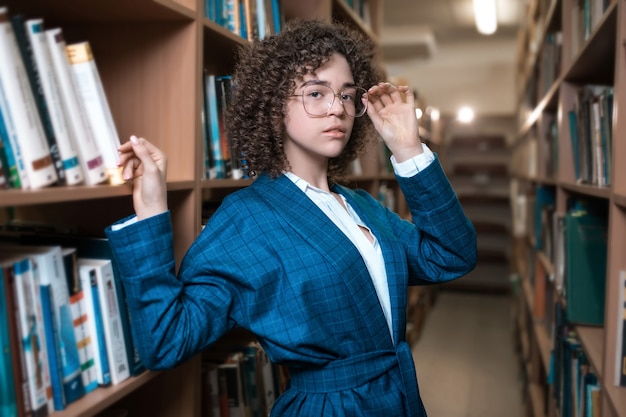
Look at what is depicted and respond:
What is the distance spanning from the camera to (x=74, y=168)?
0.76 meters

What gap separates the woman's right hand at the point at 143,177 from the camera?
32.0 inches

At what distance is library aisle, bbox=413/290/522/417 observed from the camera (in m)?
2.98

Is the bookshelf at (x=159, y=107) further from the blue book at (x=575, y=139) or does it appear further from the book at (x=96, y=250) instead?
the blue book at (x=575, y=139)

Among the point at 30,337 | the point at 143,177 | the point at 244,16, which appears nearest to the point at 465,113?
the point at 244,16

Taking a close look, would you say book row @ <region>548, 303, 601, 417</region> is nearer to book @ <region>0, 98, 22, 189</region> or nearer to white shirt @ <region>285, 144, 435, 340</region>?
white shirt @ <region>285, 144, 435, 340</region>

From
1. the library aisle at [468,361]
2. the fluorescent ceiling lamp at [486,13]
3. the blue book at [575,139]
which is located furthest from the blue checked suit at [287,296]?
the fluorescent ceiling lamp at [486,13]

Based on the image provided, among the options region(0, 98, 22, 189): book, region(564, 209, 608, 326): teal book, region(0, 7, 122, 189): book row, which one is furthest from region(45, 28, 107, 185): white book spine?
region(564, 209, 608, 326): teal book

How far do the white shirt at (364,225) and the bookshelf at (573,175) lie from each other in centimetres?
40

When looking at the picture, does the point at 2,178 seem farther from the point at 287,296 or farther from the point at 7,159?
the point at 287,296

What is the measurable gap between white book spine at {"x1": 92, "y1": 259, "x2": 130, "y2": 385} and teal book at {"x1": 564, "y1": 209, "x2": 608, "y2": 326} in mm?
1226

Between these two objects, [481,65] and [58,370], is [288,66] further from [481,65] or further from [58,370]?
[481,65]

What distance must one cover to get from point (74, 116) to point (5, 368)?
35cm

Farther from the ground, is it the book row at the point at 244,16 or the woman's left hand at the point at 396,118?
the book row at the point at 244,16

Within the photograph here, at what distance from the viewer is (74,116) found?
77cm
